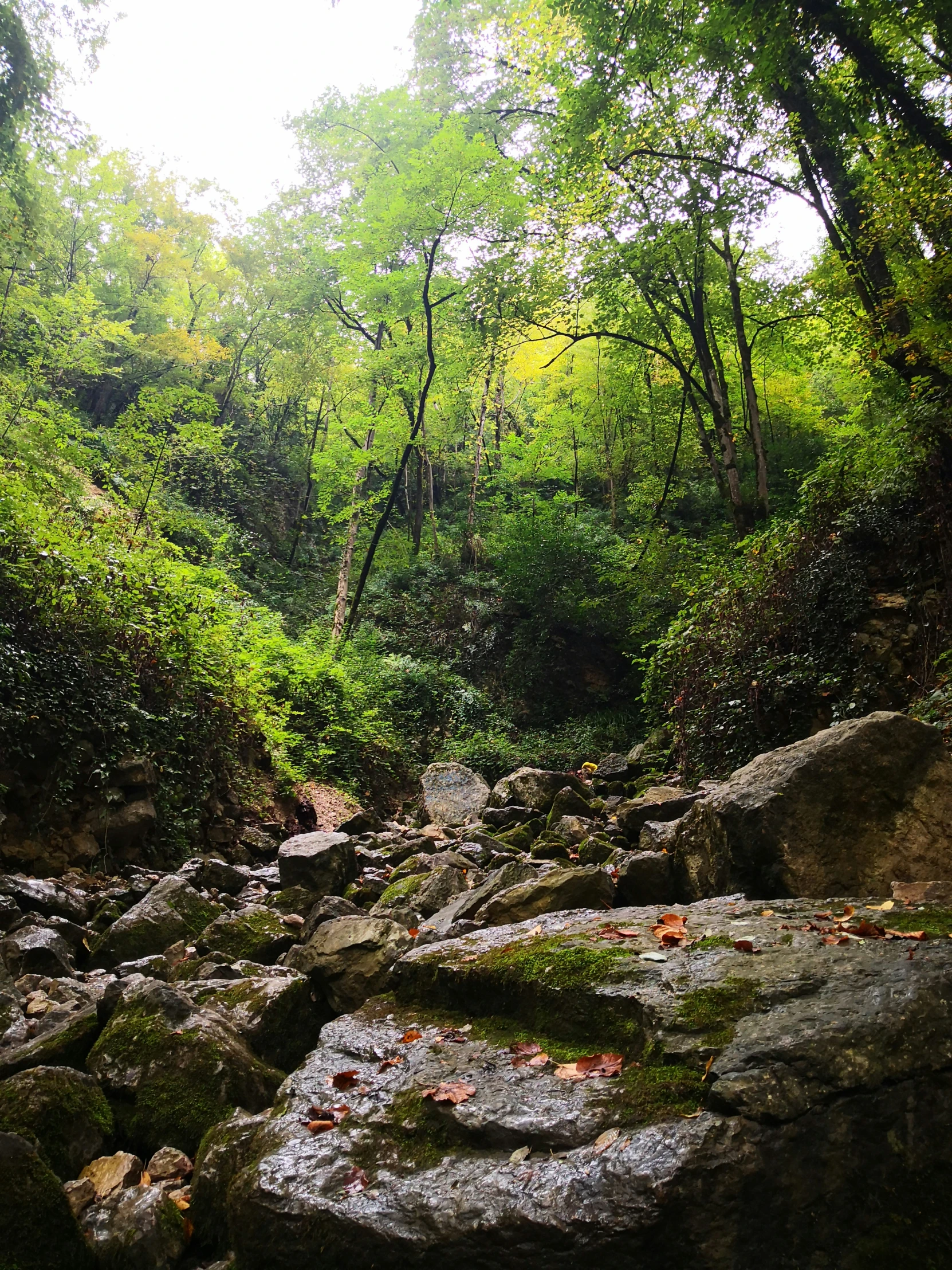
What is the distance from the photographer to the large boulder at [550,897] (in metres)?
3.91

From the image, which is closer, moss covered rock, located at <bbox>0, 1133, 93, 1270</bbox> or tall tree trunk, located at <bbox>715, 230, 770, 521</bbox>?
moss covered rock, located at <bbox>0, 1133, 93, 1270</bbox>

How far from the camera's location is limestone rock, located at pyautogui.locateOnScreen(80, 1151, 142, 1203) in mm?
2379

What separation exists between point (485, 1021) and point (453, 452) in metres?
26.6

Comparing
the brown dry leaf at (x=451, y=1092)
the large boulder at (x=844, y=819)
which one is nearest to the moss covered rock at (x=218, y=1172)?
the brown dry leaf at (x=451, y=1092)

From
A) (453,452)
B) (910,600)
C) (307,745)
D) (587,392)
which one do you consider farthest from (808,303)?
(453,452)

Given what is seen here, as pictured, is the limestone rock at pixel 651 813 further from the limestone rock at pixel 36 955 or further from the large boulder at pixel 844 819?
the limestone rock at pixel 36 955

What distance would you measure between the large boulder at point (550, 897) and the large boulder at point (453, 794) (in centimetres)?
605

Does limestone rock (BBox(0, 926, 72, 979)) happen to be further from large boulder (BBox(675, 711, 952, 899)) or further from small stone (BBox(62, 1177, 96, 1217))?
large boulder (BBox(675, 711, 952, 899))

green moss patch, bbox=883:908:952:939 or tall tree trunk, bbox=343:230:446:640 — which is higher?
tall tree trunk, bbox=343:230:446:640

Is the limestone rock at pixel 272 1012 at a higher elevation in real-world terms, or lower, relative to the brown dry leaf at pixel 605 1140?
higher

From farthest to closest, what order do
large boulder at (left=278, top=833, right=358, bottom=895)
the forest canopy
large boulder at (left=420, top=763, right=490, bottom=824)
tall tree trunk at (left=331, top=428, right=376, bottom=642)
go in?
tall tree trunk at (left=331, top=428, right=376, bottom=642) → large boulder at (left=420, top=763, right=490, bottom=824) → the forest canopy → large boulder at (left=278, top=833, right=358, bottom=895)

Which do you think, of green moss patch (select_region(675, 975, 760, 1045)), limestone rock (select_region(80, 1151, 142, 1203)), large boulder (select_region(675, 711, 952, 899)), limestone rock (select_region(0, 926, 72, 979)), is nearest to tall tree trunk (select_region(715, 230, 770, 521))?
large boulder (select_region(675, 711, 952, 899))

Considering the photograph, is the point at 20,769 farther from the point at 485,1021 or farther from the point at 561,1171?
the point at 561,1171

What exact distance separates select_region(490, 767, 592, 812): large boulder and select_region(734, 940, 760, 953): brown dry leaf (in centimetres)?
652
